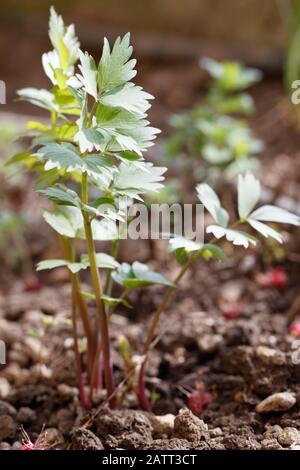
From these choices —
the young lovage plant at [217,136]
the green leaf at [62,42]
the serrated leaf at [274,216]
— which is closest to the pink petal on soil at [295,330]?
the serrated leaf at [274,216]

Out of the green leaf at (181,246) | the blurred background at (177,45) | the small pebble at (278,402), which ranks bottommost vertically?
the small pebble at (278,402)

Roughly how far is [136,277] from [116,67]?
0.36 m

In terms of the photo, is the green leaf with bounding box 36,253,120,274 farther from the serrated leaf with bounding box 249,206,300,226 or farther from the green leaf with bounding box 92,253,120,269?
the serrated leaf with bounding box 249,206,300,226

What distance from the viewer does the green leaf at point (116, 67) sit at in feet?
3.06

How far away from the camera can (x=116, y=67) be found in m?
0.94

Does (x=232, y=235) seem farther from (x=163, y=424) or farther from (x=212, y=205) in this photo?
(x=163, y=424)

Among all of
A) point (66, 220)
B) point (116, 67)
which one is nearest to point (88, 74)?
point (116, 67)

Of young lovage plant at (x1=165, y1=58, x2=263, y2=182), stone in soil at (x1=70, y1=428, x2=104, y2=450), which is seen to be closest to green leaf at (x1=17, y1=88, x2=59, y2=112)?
stone in soil at (x1=70, y1=428, x2=104, y2=450)

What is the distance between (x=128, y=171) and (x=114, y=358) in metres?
0.48

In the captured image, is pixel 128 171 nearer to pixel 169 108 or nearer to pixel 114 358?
pixel 114 358

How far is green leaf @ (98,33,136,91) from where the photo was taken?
932 millimetres

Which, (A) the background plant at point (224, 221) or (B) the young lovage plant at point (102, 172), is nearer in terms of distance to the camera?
(B) the young lovage plant at point (102, 172)

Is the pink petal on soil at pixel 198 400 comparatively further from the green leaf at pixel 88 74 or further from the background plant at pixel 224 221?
the green leaf at pixel 88 74

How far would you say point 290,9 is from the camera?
2824mm
